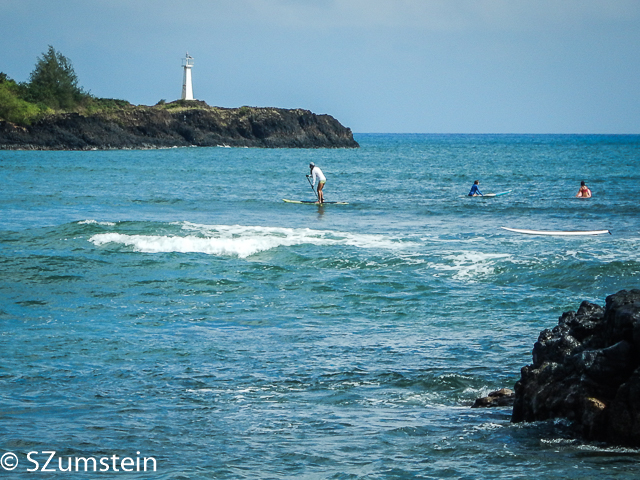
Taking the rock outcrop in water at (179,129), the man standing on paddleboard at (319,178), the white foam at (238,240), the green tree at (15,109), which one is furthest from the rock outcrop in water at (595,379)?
the green tree at (15,109)

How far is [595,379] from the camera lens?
652 cm

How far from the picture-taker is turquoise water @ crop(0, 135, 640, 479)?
6594 millimetres

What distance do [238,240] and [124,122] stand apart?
282ft

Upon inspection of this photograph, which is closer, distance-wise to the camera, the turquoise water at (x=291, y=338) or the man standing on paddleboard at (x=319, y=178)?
the turquoise water at (x=291, y=338)

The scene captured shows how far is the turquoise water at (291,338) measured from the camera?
260 inches

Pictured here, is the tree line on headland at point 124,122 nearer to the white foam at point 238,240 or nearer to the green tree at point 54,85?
the green tree at point 54,85

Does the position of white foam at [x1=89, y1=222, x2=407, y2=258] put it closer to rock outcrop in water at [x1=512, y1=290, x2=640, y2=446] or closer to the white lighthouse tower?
rock outcrop in water at [x1=512, y1=290, x2=640, y2=446]

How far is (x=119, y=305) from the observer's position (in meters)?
13.3

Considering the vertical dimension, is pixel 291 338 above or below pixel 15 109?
below

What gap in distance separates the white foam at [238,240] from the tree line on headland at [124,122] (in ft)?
229

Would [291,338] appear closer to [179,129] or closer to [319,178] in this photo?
[319,178]

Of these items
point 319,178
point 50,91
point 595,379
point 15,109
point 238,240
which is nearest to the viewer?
point 595,379

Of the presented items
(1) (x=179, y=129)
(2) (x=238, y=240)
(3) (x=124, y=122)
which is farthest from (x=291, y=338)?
(1) (x=179, y=129)

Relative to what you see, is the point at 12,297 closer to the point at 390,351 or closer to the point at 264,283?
the point at 264,283
